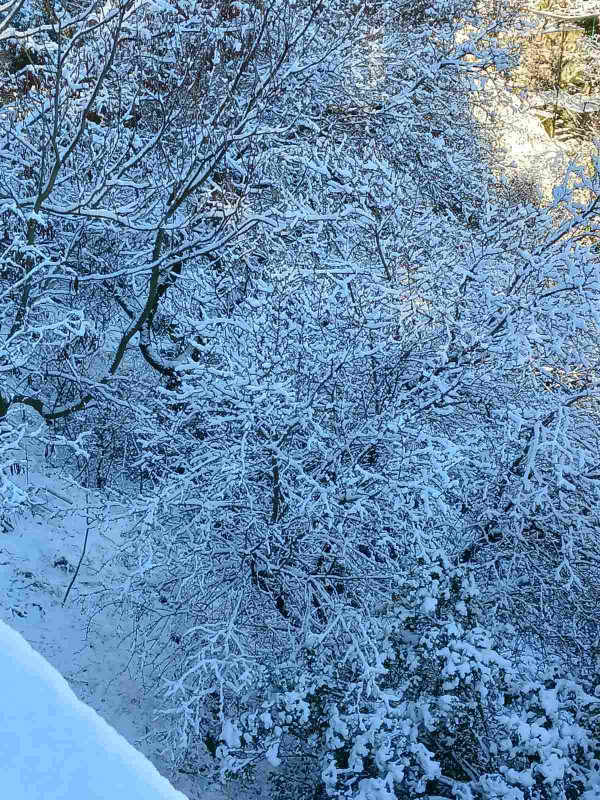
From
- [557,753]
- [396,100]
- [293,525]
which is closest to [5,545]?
[293,525]

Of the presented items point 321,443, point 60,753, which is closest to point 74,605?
point 321,443

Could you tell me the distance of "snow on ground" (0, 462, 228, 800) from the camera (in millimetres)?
6406

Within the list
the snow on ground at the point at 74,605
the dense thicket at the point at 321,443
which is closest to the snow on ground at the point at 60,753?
the dense thicket at the point at 321,443

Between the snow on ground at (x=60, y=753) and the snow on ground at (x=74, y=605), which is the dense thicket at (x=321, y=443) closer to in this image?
the snow on ground at (x=74, y=605)

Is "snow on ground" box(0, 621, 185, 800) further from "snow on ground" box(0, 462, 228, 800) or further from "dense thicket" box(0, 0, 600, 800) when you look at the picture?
"snow on ground" box(0, 462, 228, 800)

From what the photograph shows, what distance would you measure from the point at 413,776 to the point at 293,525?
195 centimetres

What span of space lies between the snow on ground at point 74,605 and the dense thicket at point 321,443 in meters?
0.37

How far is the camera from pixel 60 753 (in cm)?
121

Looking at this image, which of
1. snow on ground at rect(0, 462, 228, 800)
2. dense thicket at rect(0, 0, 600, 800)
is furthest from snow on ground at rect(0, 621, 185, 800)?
snow on ground at rect(0, 462, 228, 800)

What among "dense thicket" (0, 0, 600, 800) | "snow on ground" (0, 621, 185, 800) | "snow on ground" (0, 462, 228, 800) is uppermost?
"snow on ground" (0, 621, 185, 800)

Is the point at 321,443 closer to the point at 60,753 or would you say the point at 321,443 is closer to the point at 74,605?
the point at 74,605

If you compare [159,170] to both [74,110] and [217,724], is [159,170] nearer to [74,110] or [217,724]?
[74,110]

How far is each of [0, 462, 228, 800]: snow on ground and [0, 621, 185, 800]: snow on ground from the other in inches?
189

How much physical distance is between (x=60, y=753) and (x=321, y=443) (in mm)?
4341
